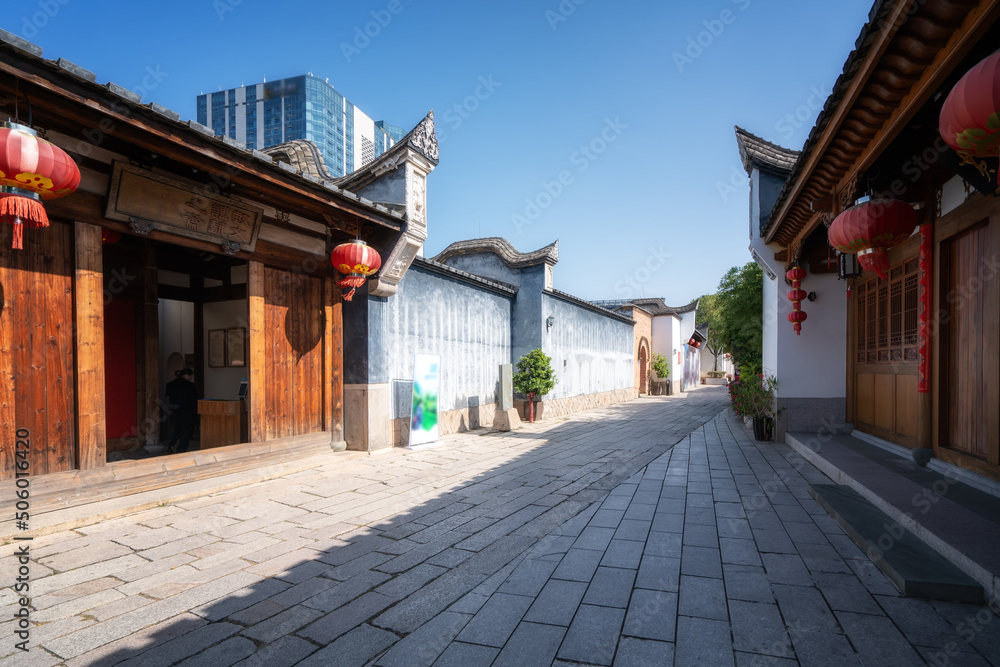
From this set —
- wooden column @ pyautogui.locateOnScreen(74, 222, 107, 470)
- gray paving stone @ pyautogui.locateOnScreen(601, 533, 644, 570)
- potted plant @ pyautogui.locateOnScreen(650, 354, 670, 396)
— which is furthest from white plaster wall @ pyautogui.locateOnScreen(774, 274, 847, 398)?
potted plant @ pyautogui.locateOnScreen(650, 354, 670, 396)

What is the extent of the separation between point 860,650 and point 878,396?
5.28 m

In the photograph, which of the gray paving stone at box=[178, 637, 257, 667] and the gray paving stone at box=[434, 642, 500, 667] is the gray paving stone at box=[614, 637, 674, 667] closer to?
the gray paving stone at box=[434, 642, 500, 667]

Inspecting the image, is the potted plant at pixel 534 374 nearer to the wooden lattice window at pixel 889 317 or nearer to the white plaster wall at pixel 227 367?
the white plaster wall at pixel 227 367

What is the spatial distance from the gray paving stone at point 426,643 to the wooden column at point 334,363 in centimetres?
518

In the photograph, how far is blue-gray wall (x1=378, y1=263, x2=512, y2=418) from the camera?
821 centimetres

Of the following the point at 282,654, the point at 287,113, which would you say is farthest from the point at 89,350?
the point at 287,113

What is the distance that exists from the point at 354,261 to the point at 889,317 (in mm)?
6700

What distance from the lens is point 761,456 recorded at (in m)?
7.35

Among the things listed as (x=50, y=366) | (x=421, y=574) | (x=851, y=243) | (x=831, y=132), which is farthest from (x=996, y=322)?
(x=50, y=366)

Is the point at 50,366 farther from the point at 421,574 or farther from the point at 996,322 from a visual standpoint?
the point at 996,322

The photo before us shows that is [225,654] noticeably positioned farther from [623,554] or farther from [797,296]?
[797,296]

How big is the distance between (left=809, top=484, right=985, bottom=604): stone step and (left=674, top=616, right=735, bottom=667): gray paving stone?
48.9 inches

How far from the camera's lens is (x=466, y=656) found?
93.8 inches

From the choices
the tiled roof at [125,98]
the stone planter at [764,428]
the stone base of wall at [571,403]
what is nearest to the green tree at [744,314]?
the stone planter at [764,428]
